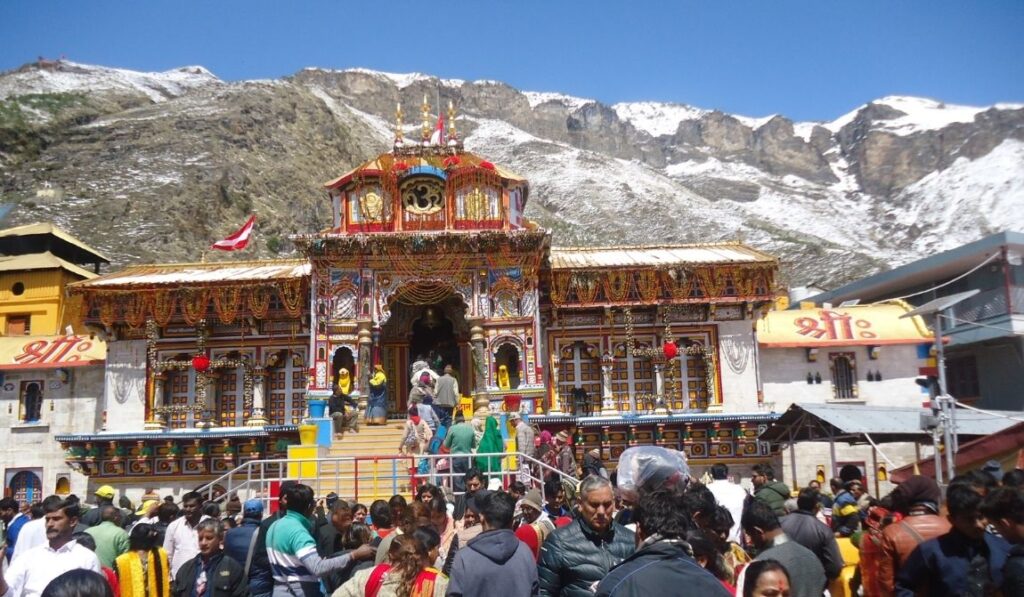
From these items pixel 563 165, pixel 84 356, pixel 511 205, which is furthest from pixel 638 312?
pixel 563 165

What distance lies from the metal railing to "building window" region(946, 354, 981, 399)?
21.6 m

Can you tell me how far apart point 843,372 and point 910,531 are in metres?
25.2

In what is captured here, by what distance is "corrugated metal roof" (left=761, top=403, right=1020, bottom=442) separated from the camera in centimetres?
2112

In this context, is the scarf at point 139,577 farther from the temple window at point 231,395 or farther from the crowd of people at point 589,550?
the temple window at point 231,395

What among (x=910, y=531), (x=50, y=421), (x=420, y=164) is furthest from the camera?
(x=50, y=421)

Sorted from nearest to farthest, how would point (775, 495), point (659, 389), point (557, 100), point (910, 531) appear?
point (910, 531), point (775, 495), point (659, 389), point (557, 100)

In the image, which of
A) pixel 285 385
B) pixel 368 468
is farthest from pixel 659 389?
pixel 285 385

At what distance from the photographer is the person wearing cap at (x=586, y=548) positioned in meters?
6.82

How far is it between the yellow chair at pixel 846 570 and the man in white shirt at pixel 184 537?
7030 millimetres

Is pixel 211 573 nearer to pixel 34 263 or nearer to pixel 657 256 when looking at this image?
pixel 657 256

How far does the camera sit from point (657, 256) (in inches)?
1282

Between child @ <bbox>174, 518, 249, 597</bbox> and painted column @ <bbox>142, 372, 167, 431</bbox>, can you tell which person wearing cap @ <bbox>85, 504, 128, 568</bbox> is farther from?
painted column @ <bbox>142, 372, 167, 431</bbox>

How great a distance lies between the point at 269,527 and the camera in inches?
332

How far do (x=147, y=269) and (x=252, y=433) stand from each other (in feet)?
29.6
